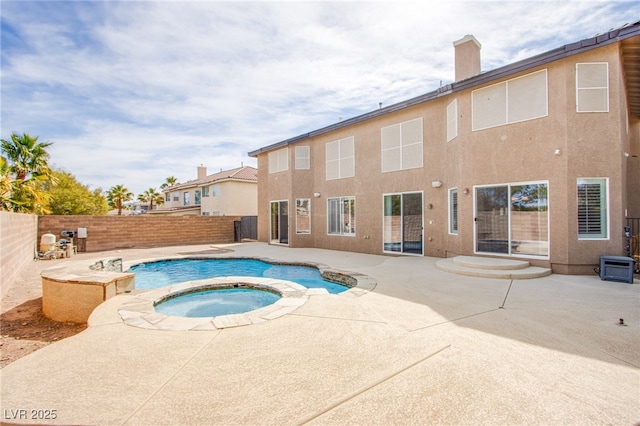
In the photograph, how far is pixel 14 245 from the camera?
9.34 metres

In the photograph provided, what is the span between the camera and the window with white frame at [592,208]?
8.25m

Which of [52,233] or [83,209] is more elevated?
[83,209]

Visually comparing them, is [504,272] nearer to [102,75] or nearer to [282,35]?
[282,35]

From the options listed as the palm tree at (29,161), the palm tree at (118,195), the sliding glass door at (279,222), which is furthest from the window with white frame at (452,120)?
the palm tree at (118,195)

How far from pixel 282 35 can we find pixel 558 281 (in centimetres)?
1084

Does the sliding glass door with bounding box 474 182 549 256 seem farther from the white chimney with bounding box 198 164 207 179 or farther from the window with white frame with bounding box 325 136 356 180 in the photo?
the white chimney with bounding box 198 164 207 179

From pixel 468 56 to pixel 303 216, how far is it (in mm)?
10236

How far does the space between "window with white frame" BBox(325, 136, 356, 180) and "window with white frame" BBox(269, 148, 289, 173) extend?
2744 mm

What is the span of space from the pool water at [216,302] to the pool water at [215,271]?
6.49 ft

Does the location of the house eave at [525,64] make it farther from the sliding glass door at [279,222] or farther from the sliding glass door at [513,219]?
the sliding glass door at [279,222]

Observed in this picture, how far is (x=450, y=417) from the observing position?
2.58 metres

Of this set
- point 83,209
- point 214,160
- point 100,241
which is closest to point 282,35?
point 100,241

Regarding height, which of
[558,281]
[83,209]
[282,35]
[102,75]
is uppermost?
[282,35]

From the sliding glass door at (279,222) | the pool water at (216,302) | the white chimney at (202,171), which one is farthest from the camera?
the white chimney at (202,171)
